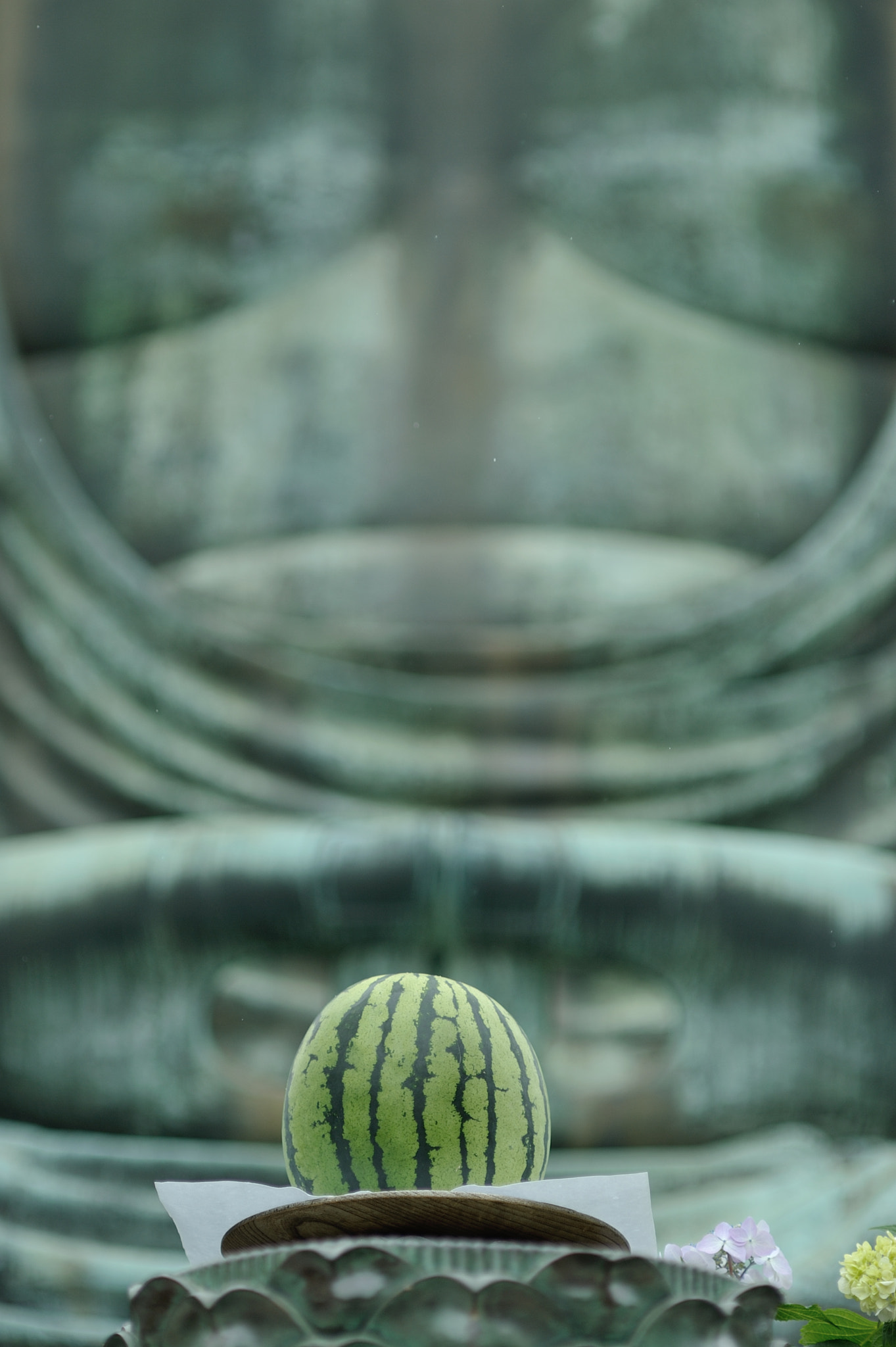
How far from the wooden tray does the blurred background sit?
6.82 feet

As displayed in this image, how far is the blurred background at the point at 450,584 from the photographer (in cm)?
377

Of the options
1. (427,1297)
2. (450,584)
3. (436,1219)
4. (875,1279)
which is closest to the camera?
(427,1297)

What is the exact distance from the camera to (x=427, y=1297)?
146 cm

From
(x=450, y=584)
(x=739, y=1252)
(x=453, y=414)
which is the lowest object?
(x=739, y=1252)

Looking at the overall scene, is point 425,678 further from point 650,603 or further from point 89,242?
point 89,242

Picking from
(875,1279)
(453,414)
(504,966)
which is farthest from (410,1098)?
(453,414)

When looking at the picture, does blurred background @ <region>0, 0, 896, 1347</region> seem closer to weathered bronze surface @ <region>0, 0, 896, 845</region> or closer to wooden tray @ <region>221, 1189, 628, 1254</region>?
weathered bronze surface @ <region>0, 0, 896, 845</region>

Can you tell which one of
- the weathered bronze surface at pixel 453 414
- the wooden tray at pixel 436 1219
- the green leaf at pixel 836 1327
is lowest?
the green leaf at pixel 836 1327

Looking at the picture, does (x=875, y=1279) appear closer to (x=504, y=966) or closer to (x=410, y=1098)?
(x=410, y=1098)

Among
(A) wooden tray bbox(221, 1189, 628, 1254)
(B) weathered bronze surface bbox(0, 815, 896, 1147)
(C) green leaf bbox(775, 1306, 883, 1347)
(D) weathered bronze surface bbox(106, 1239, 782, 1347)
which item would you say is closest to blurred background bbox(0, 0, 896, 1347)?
(B) weathered bronze surface bbox(0, 815, 896, 1147)

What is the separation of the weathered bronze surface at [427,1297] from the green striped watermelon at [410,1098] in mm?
411

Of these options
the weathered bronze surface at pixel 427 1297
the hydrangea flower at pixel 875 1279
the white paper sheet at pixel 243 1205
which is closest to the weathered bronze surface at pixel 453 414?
the hydrangea flower at pixel 875 1279

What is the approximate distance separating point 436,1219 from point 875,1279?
0.74m

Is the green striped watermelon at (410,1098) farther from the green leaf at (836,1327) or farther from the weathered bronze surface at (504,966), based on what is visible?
the weathered bronze surface at (504,966)
